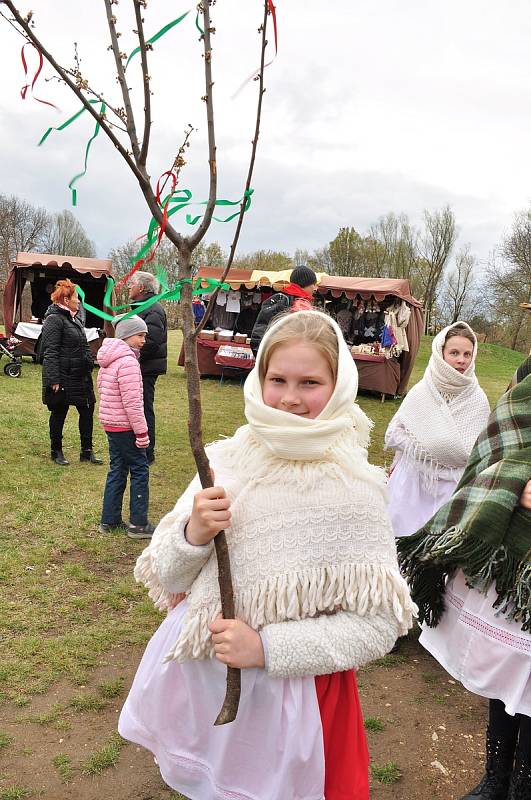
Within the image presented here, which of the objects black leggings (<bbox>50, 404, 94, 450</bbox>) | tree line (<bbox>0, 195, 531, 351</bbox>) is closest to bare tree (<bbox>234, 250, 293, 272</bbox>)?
tree line (<bbox>0, 195, 531, 351</bbox>)

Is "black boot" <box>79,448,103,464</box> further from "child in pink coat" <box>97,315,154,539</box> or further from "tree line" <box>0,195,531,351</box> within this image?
"tree line" <box>0,195,531,351</box>

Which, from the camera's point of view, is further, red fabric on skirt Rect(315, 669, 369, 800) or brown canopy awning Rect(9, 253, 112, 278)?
brown canopy awning Rect(9, 253, 112, 278)

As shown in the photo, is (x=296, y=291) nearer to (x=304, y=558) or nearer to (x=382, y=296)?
(x=304, y=558)

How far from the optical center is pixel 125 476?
470cm

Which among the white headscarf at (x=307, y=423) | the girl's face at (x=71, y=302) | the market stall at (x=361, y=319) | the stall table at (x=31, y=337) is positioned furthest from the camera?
the stall table at (x=31, y=337)

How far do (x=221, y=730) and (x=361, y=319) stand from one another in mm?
12595

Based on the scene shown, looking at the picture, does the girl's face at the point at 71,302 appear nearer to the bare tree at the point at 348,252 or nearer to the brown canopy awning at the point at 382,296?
the brown canopy awning at the point at 382,296

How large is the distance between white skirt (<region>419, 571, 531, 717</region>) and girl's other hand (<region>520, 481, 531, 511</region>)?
0.29m

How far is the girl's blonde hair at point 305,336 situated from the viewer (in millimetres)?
1599

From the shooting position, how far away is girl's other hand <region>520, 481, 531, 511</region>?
1.85 metres

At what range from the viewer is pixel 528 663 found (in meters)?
1.84

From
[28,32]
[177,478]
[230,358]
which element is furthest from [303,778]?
[230,358]

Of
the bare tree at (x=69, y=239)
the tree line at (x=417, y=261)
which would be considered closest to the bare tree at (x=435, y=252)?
the tree line at (x=417, y=261)

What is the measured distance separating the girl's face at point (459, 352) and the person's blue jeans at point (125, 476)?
2.40 meters
